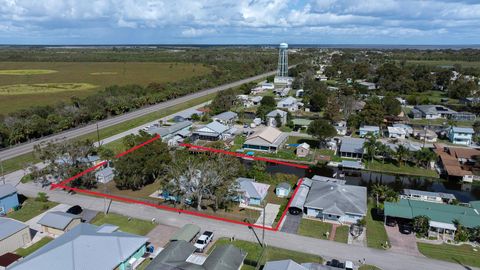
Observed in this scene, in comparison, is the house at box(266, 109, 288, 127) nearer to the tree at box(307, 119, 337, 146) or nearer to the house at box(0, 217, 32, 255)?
the tree at box(307, 119, 337, 146)

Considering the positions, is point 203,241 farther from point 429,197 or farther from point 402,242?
point 429,197

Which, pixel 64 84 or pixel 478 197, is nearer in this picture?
pixel 478 197

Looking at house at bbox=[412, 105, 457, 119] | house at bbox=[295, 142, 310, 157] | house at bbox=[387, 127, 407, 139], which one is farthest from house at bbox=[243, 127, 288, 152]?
house at bbox=[412, 105, 457, 119]

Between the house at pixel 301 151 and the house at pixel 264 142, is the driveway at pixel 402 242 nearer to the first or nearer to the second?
the house at pixel 301 151

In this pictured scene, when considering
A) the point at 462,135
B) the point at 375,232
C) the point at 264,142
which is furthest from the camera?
the point at 462,135

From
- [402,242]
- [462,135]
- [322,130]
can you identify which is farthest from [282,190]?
[462,135]

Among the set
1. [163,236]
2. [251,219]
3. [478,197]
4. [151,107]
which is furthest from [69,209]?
[151,107]

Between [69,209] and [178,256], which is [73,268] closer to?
[178,256]
